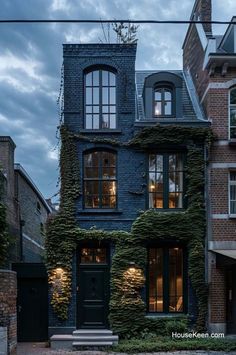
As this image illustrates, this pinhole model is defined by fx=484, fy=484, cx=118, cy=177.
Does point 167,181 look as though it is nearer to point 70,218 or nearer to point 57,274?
point 70,218

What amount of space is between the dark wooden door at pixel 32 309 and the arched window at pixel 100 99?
625 cm

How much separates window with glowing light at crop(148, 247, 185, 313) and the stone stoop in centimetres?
204

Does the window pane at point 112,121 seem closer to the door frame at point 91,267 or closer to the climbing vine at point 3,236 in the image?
the door frame at point 91,267

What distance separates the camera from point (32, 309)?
698 inches

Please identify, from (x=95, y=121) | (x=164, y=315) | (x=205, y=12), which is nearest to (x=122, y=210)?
(x=95, y=121)

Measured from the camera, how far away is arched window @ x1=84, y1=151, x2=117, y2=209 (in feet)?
59.6

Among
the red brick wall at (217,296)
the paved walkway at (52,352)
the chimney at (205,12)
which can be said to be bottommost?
the paved walkway at (52,352)

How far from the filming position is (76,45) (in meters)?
Result: 18.5

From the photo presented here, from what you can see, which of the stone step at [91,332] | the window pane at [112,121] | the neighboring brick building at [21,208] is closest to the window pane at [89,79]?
the window pane at [112,121]

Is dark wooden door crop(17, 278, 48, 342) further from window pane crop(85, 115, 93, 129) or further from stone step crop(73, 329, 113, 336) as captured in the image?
window pane crop(85, 115, 93, 129)

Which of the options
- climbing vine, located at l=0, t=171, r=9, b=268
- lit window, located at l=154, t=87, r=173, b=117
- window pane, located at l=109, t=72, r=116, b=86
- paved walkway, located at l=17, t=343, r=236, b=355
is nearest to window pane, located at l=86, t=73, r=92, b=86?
window pane, located at l=109, t=72, r=116, b=86

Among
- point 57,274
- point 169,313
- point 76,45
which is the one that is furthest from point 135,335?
point 76,45

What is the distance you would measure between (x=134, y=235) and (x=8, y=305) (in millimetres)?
8064

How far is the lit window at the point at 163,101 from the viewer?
19.1 meters
